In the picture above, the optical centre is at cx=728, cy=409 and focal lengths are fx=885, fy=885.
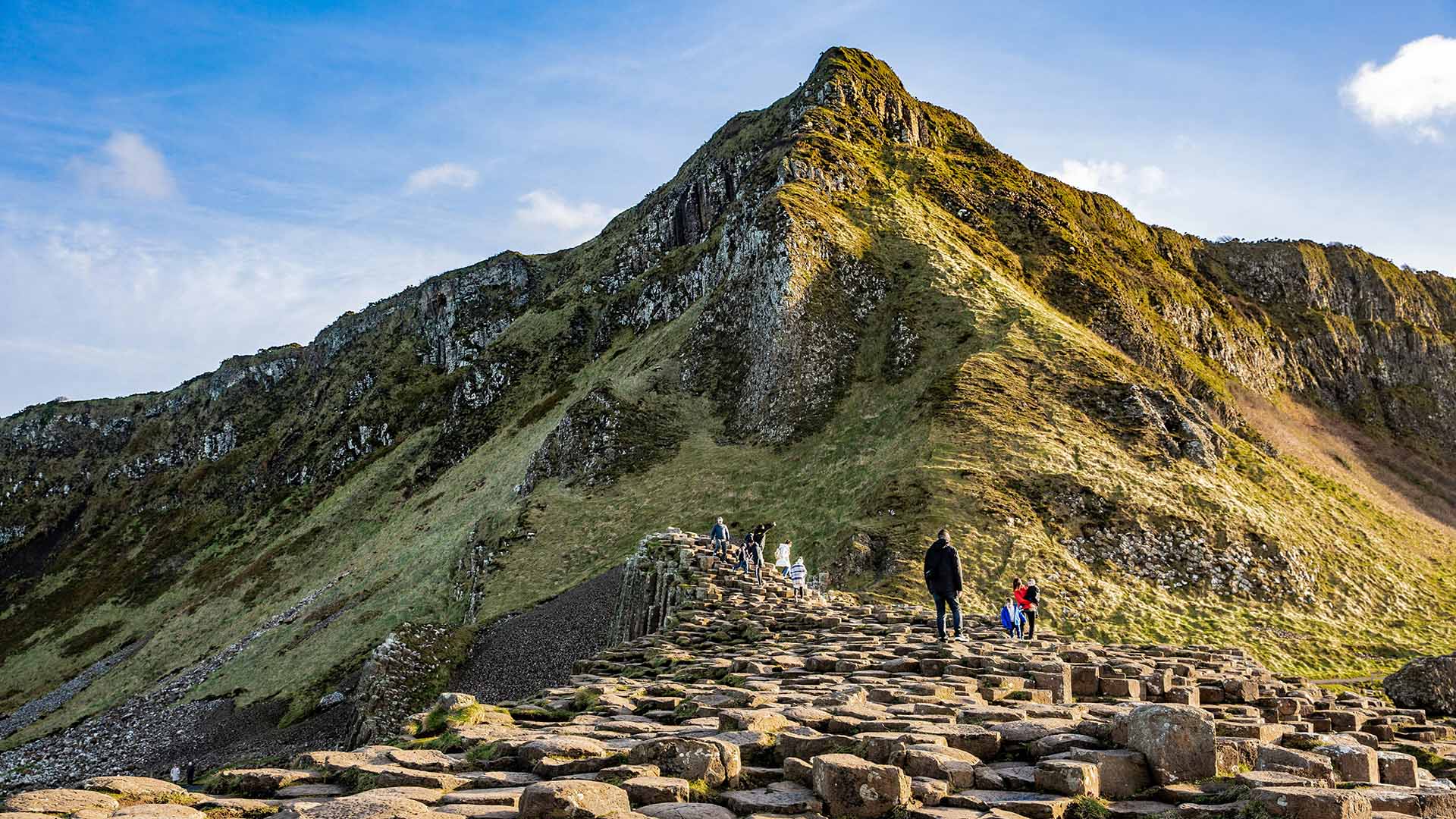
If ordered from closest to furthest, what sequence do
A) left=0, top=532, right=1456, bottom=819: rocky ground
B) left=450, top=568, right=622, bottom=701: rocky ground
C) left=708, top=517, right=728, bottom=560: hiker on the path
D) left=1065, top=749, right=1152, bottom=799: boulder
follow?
left=0, top=532, right=1456, bottom=819: rocky ground
left=1065, top=749, right=1152, bottom=799: boulder
left=450, top=568, right=622, bottom=701: rocky ground
left=708, top=517, right=728, bottom=560: hiker on the path

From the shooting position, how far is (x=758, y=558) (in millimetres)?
37812

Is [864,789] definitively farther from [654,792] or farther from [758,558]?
[758,558]

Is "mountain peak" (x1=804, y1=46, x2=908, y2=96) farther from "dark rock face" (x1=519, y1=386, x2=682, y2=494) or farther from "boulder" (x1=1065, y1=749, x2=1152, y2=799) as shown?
"boulder" (x1=1065, y1=749, x2=1152, y2=799)

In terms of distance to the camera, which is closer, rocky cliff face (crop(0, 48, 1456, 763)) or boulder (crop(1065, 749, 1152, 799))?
boulder (crop(1065, 749, 1152, 799))

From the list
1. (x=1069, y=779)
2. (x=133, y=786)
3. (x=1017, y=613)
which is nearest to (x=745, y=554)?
(x=1017, y=613)

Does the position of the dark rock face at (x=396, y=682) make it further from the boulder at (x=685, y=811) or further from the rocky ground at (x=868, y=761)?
the boulder at (x=685, y=811)

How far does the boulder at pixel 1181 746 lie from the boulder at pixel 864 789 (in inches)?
113

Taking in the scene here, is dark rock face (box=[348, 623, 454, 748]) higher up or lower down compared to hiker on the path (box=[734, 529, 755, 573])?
lower down

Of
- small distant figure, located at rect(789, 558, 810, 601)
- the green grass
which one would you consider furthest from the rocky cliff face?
the green grass

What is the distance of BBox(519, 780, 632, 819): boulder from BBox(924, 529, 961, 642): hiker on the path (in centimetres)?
1460

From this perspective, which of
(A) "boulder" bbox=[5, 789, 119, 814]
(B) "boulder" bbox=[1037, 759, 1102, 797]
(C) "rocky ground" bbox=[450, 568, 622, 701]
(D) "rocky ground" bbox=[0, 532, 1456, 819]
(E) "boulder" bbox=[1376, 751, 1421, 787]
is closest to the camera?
(D) "rocky ground" bbox=[0, 532, 1456, 819]

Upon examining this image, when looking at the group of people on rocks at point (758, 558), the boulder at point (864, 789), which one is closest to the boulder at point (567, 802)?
the boulder at point (864, 789)

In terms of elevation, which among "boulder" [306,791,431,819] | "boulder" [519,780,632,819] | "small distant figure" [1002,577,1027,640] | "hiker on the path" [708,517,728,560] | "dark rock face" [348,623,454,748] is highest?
"hiker on the path" [708,517,728,560]

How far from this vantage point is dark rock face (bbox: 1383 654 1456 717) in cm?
2527
